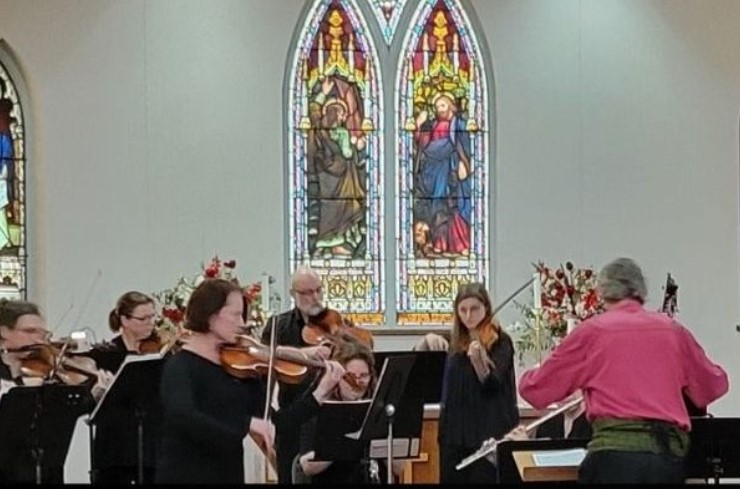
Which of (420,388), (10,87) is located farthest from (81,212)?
(420,388)

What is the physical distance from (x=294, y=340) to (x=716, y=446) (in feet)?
7.34

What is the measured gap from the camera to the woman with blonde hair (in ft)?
19.5

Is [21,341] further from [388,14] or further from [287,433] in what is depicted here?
[388,14]

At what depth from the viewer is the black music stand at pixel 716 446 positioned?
5230 millimetres

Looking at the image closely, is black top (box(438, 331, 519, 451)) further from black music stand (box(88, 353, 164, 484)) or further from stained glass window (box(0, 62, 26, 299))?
stained glass window (box(0, 62, 26, 299))

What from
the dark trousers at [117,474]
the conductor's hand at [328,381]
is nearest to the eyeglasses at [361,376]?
the conductor's hand at [328,381]

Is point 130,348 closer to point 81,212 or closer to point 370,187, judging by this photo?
point 81,212

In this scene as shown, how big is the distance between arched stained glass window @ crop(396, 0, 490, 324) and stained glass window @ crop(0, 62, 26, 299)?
288 cm

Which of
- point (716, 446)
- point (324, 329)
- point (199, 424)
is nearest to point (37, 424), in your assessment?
point (199, 424)

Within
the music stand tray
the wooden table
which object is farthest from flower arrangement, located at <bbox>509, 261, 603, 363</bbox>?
the music stand tray

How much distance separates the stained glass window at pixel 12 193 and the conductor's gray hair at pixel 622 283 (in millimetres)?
5857

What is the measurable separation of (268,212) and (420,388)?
3819 mm

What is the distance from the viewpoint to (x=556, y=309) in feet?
28.6

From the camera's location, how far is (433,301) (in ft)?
32.1
